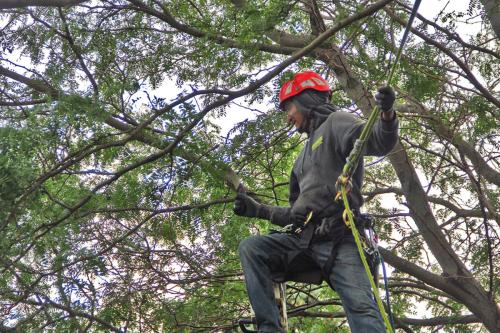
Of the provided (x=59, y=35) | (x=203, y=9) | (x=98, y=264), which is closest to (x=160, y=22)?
(x=203, y=9)

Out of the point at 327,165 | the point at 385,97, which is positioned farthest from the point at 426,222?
the point at 385,97

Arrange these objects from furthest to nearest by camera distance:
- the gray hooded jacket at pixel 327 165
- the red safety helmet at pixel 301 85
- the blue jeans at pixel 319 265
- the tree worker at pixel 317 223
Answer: the red safety helmet at pixel 301 85 < the gray hooded jacket at pixel 327 165 < the tree worker at pixel 317 223 < the blue jeans at pixel 319 265

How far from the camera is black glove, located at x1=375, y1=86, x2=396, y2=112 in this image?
3076mm

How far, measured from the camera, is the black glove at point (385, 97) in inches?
121

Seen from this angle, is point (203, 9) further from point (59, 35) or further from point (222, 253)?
point (222, 253)

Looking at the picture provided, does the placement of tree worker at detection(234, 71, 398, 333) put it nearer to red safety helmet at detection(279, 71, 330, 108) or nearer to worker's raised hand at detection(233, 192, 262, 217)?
red safety helmet at detection(279, 71, 330, 108)

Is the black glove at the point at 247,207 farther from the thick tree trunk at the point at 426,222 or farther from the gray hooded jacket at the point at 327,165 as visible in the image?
the thick tree trunk at the point at 426,222

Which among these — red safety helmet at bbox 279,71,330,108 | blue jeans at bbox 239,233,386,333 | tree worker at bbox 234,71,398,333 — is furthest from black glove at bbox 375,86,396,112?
red safety helmet at bbox 279,71,330,108

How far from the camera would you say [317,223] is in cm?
380

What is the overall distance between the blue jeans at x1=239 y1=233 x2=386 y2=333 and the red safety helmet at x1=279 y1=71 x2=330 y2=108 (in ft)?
2.76

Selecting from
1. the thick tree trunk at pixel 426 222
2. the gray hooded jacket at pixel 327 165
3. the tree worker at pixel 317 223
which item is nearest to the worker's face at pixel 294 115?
the tree worker at pixel 317 223

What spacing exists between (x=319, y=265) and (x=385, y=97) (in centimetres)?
107

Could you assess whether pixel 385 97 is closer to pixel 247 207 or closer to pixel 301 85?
pixel 301 85

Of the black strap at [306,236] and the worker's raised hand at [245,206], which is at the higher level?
the worker's raised hand at [245,206]
